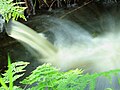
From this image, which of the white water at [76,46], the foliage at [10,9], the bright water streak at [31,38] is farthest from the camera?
the bright water streak at [31,38]

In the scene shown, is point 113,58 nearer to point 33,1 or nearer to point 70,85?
point 33,1

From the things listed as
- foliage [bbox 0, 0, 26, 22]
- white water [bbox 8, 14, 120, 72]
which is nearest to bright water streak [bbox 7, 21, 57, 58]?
white water [bbox 8, 14, 120, 72]

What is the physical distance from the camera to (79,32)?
5012 millimetres

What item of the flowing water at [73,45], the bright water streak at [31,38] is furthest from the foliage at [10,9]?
the bright water streak at [31,38]

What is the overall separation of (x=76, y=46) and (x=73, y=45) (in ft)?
0.23

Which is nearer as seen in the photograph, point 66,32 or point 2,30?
point 2,30

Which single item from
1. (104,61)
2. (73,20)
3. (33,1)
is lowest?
(104,61)

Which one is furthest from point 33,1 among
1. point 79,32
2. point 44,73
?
point 44,73

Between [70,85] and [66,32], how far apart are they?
13.8 ft

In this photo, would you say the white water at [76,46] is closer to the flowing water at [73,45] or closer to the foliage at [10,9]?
the flowing water at [73,45]

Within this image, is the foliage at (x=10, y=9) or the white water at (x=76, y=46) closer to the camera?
the foliage at (x=10, y=9)

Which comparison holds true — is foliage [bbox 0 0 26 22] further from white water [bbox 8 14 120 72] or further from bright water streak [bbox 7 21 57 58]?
bright water streak [bbox 7 21 57 58]

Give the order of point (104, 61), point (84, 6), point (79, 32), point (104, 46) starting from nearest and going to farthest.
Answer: point (104, 61)
point (104, 46)
point (79, 32)
point (84, 6)

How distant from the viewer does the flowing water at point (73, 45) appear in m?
3.92
